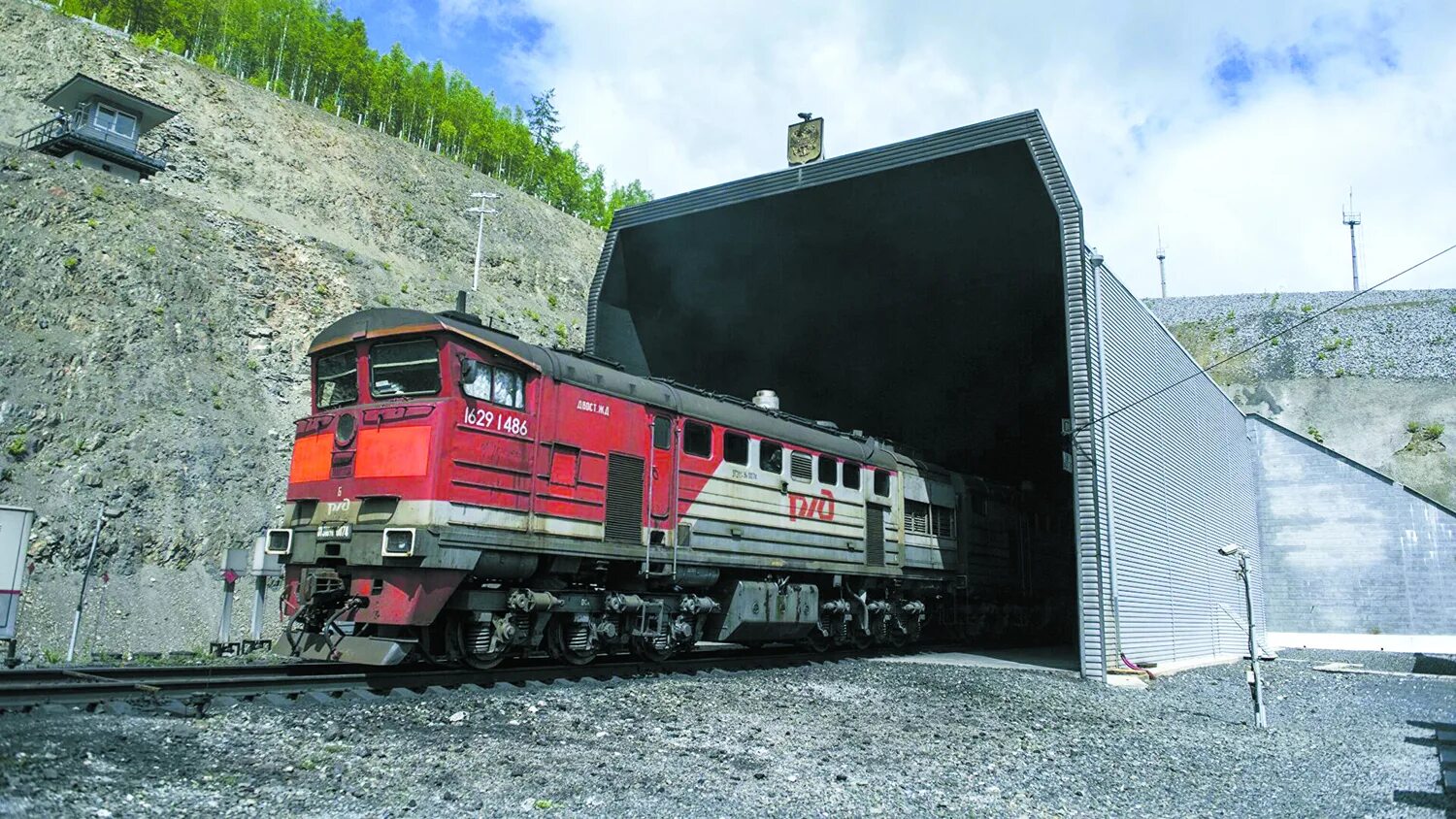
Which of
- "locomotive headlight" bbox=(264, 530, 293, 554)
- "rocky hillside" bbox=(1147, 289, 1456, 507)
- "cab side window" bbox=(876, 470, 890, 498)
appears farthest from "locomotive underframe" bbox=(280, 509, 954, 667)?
"rocky hillside" bbox=(1147, 289, 1456, 507)

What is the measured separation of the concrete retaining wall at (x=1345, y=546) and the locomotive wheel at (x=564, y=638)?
2869cm

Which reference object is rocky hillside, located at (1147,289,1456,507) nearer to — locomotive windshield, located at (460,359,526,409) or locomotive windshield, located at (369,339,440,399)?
locomotive windshield, located at (460,359,526,409)

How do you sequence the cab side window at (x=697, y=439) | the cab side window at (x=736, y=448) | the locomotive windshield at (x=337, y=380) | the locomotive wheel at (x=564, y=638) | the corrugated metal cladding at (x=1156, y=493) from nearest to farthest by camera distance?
the locomotive windshield at (x=337, y=380)
the locomotive wheel at (x=564, y=638)
the cab side window at (x=697, y=439)
the cab side window at (x=736, y=448)
the corrugated metal cladding at (x=1156, y=493)

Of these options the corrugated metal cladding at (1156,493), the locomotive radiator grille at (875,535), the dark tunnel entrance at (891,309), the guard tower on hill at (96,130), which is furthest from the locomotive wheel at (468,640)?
the guard tower on hill at (96,130)

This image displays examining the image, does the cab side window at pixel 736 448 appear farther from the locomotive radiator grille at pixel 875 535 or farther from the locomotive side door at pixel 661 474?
the locomotive radiator grille at pixel 875 535

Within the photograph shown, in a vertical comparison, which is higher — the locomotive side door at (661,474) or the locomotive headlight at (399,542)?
the locomotive side door at (661,474)

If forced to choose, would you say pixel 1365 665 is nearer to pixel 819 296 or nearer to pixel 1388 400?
pixel 819 296

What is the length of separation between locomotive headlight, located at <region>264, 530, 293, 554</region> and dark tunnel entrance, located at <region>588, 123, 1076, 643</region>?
39.2ft

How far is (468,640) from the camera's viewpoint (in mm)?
10117

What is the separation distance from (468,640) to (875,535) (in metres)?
8.60

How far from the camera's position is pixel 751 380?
2569cm

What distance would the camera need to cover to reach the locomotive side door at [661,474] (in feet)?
39.4

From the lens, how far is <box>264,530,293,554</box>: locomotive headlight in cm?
1016

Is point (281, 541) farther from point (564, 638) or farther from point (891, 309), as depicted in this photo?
point (891, 309)
